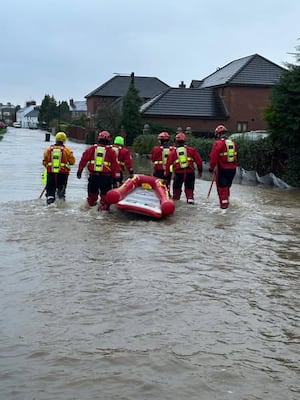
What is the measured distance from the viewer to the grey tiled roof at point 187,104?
4788cm

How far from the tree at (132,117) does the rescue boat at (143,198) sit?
34348 mm

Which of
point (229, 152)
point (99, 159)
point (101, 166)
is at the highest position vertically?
point (229, 152)

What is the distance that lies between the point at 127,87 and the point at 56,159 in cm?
6461

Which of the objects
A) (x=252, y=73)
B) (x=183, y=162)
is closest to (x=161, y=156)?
(x=183, y=162)

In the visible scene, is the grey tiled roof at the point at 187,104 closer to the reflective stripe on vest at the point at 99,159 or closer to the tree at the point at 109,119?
the tree at the point at 109,119

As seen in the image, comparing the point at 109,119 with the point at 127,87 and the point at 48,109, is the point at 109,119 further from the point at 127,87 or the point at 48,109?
the point at 48,109

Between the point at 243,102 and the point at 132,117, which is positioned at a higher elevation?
the point at 243,102

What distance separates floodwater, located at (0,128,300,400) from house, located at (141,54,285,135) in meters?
36.8

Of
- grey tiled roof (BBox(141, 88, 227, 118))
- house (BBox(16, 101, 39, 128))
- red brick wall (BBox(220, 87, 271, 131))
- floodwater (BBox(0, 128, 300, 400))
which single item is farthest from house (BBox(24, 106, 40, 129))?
floodwater (BBox(0, 128, 300, 400))

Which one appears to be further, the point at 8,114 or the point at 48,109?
the point at 8,114

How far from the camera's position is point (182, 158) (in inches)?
567

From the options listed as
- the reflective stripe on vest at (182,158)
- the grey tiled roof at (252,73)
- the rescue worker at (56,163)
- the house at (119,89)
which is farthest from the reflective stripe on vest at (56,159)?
the house at (119,89)

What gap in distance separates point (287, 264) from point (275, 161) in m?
14.1

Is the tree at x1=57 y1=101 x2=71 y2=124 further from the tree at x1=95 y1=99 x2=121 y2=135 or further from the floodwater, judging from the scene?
the floodwater
